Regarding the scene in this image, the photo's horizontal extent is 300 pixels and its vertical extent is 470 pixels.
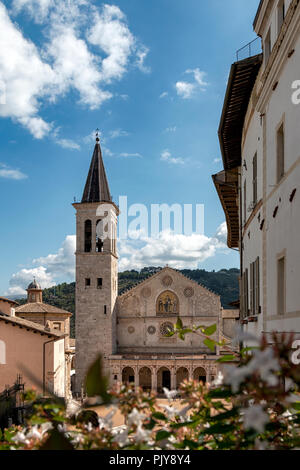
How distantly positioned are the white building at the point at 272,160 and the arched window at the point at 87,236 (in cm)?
3485

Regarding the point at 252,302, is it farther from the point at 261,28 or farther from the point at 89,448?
the point at 89,448

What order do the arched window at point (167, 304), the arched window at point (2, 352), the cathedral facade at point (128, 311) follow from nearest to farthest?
1. the arched window at point (2, 352)
2. the cathedral facade at point (128, 311)
3. the arched window at point (167, 304)

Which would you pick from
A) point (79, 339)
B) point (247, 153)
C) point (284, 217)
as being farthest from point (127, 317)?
point (284, 217)

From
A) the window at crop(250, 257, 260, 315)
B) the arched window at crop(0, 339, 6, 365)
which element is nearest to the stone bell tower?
the arched window at crop(0, 339, 6, 365)

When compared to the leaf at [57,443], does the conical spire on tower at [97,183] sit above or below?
above

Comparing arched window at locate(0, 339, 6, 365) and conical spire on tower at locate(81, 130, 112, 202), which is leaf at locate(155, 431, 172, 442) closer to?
arched window at locate(0, 339, 6, 365)

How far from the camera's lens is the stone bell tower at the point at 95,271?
4262cm

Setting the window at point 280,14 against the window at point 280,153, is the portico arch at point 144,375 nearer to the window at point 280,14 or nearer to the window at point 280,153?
the window at point 280,153

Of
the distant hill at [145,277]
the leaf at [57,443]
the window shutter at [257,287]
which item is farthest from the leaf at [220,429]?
the distant hill at [145,277]

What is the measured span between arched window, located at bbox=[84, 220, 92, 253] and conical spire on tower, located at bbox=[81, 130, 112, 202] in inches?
97.9

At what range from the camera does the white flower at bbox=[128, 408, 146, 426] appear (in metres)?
1.75

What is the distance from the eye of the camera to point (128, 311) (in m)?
45.9

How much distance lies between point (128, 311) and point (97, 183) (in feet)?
45.9
